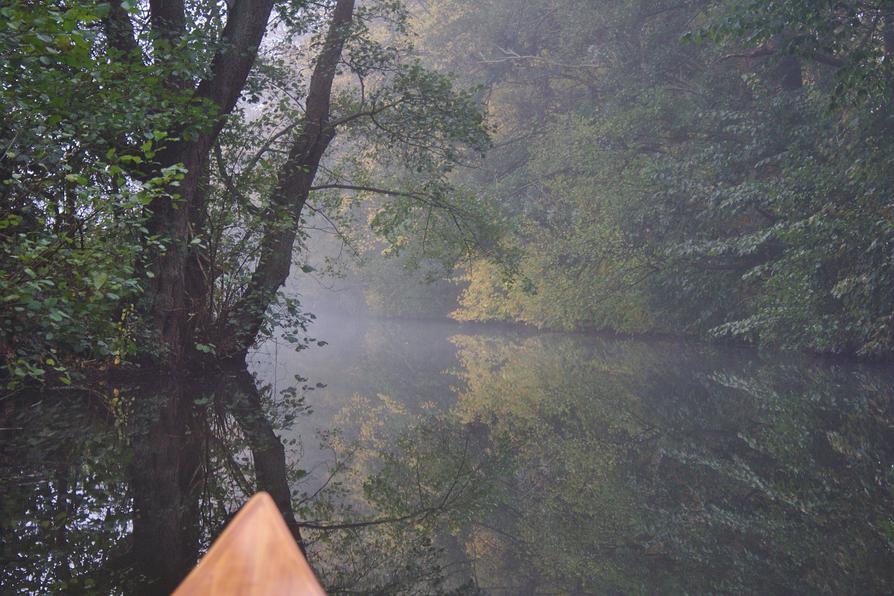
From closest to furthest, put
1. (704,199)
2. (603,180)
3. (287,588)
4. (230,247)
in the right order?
(287,588), (230,247), (704,199), (603,180)

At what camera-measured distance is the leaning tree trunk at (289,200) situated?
951 cm

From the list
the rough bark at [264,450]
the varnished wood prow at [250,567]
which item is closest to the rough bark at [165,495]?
the rough bark at [264,450]

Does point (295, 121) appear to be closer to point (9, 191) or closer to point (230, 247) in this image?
point (230, 247)

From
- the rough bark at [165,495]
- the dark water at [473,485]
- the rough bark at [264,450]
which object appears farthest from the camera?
the rough bark at [264,450]

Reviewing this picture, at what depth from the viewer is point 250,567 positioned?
3.28ft

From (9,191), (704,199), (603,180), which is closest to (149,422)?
(9,191)

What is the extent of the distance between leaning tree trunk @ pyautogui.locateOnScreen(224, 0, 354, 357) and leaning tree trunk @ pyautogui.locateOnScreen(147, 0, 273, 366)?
0.67 meters

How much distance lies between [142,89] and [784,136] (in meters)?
12.3

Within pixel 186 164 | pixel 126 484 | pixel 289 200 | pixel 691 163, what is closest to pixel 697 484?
pixel 126 484

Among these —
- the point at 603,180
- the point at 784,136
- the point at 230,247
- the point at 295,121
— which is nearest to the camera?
the point at 230,247

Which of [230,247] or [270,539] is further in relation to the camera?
[230,247]

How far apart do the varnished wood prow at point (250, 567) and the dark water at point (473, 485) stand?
180 cm

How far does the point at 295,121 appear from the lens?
10.6 meters

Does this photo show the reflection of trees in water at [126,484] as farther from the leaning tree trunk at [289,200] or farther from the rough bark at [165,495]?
the leaning tree trunk at [289,200]
